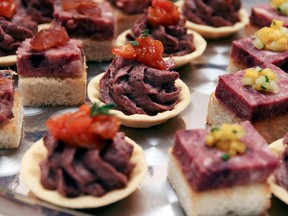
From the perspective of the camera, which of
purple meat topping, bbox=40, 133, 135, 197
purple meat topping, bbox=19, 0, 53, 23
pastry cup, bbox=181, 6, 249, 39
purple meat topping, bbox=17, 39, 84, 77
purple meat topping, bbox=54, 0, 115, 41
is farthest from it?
pastry cup, bbox=181, 6, 249, 39

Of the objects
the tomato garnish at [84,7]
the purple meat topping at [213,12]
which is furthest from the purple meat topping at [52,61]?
the purple meat topping at [213,12]

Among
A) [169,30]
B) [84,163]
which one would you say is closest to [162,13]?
[169,30]

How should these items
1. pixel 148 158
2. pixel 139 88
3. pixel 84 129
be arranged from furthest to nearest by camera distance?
pixel 139 88 < pixel 148 158 < pixel 84 129

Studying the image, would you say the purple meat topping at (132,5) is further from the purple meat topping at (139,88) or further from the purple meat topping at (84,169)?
the purple meat topping at (84,169)

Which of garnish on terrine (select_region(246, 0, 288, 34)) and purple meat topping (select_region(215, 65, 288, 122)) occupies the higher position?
purple meat topping (select_region(215, 65, 288, 122))

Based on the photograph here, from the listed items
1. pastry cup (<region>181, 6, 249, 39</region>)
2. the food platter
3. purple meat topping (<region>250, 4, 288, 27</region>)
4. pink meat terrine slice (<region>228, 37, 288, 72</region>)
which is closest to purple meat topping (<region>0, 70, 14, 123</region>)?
the food platter

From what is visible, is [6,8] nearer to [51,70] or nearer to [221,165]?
[51,70]

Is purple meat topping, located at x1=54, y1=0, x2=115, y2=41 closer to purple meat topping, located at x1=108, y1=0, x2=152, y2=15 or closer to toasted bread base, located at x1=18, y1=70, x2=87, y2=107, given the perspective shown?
purple meat topping, located at x1=108, y1=0, x2=152, y2=15

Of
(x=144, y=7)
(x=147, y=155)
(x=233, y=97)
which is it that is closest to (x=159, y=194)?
(x=147, y=155)
